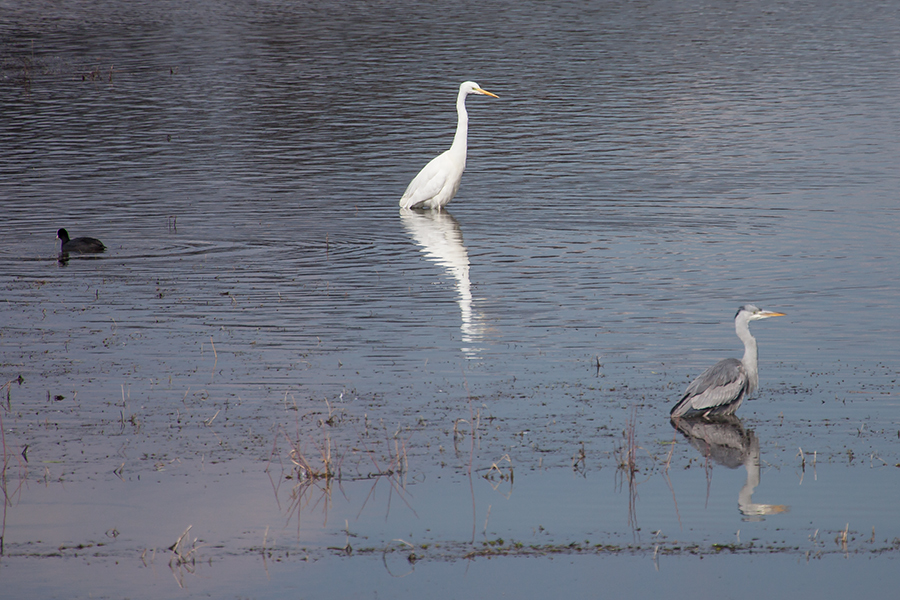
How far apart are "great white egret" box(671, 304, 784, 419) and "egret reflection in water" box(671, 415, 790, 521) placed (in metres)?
0.10

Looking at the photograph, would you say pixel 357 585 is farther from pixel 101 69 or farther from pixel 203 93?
pixel 101 69

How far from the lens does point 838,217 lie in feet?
62.4

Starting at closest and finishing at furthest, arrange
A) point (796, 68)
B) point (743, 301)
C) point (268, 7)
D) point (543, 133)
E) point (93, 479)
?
point (93, 479), point (743, 301), point (543, 133), point (796, 68), point (268, 7)

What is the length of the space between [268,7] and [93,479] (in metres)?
54.5

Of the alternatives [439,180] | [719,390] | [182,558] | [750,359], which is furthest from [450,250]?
[182,558]

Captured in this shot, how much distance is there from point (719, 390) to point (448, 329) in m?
4.01

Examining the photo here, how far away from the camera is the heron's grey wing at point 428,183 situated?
20.6 meters

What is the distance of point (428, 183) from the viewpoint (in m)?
20.6

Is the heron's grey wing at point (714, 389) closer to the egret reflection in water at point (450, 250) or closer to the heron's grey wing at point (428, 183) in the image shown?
the egret reflection in water at point (450, 250)

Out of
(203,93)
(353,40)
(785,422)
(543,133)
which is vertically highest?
(353,40)

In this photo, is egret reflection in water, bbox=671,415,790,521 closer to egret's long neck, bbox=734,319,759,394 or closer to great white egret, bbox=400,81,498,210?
egret's long neck, bbox=734,319,759,394

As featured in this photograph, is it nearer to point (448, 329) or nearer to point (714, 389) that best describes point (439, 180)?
point (448, 329)

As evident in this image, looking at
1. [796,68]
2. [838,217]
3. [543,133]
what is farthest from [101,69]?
[838,217]

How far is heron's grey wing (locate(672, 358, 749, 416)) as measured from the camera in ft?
32.3
